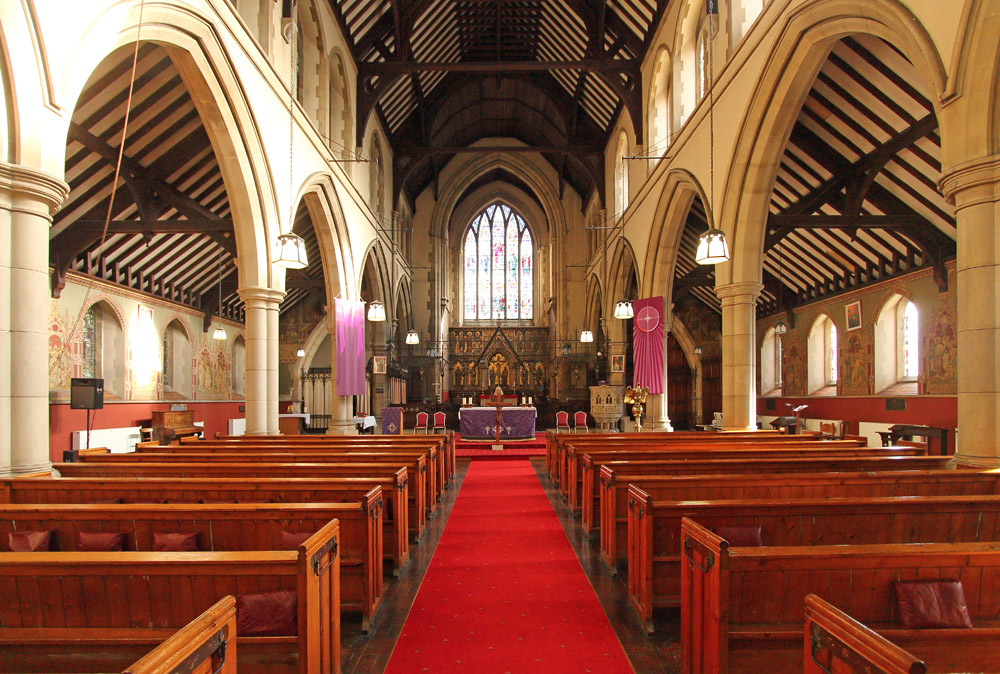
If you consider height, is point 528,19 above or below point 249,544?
above

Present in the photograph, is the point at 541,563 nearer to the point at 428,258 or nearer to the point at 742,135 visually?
the point at 742,135

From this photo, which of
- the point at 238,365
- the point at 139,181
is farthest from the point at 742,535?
the point at 238,365

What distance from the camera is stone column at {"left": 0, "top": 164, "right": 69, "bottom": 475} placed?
3994 millimetres

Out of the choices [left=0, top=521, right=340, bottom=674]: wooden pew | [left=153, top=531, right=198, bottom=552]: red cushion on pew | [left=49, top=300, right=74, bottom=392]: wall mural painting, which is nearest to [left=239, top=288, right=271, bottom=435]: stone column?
[left=49, top=300, right=74, bottom=392]: wall mural painting

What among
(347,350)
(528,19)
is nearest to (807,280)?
(528,19)

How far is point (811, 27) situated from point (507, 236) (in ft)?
60.0

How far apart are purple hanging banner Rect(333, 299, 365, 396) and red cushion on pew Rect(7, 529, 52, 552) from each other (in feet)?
26.1

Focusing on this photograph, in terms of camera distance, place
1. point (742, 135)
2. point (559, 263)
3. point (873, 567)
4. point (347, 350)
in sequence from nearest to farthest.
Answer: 1. point (873, 567)
2. point (742, 135)
3. point (347, 350)
4. point (559, 263)

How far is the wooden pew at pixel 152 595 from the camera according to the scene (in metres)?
2.42

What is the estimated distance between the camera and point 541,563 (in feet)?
15.2

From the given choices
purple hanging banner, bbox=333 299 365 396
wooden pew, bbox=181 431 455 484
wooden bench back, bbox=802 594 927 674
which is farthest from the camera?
purple hanging banner, bbox=333 299 365 396

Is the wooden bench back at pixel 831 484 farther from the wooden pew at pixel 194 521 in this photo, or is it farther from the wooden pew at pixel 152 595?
the wooden pew at pixel 152 595

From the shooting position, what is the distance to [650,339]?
1162 centimetres

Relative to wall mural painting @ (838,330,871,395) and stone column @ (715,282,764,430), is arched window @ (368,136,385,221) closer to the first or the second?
stone column @ (715,282,764,430)
